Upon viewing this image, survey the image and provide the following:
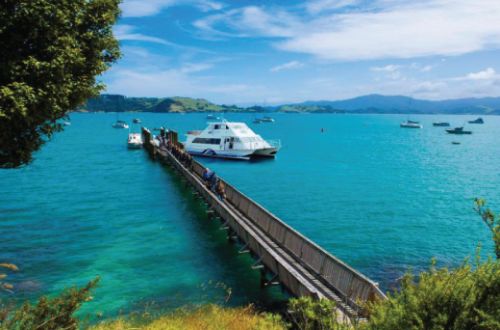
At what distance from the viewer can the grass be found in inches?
491

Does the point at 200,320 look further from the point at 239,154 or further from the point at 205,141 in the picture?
the point at 205,141

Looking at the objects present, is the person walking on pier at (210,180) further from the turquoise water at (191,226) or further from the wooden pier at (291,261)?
the wooden pier at (291,261)

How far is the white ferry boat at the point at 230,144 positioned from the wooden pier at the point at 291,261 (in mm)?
34542

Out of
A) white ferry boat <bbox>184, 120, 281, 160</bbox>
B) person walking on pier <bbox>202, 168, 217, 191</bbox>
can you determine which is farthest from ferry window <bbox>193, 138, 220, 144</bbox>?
person walking on pier <bbox>202, 168, 217, 191</bbox>

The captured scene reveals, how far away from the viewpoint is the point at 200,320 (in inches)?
530

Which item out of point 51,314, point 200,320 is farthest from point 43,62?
point 200,320

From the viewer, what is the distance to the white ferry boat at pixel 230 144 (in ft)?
205

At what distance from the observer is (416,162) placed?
6912 centimetres

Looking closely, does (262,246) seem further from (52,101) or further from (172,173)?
(172,173)

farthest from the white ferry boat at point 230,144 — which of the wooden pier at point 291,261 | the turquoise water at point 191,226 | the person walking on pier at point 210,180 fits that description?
the wooden pier at point 291,261

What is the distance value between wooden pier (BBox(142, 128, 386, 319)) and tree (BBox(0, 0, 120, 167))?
416 inches

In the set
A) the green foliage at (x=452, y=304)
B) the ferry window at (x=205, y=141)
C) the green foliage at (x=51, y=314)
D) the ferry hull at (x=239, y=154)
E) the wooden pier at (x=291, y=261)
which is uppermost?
the ferry window at (x=205, y=141)

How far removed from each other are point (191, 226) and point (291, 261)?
13.0 meters

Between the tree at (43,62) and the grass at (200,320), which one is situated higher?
the tree at (43,62)
